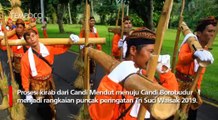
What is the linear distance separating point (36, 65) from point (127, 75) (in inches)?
137

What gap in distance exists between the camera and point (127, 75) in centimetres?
211

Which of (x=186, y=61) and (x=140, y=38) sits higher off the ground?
(x=140, y=38)

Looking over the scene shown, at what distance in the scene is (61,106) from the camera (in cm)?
690

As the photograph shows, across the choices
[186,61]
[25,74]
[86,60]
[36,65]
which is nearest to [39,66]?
[36,65]

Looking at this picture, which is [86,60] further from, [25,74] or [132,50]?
[25,74]

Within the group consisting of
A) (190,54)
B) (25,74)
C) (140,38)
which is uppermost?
(140,38)

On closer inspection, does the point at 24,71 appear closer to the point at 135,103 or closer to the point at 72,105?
the point at 72,105

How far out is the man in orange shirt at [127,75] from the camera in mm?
2197

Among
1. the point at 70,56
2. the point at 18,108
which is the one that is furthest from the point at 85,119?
the point at 70,56

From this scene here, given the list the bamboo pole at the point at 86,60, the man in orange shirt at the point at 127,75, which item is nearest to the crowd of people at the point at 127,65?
the man in orange shirt at the point at 127,75

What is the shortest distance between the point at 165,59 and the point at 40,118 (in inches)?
139

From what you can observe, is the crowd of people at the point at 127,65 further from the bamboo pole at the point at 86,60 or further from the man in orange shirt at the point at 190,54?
the bamboo pole at the point at 86,60

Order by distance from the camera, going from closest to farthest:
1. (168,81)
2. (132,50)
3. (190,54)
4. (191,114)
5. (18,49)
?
(132,50) < (168,81) < (190,54) < (191,114) < (18,49)

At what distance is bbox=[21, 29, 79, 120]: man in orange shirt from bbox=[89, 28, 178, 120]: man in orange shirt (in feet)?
8.60
